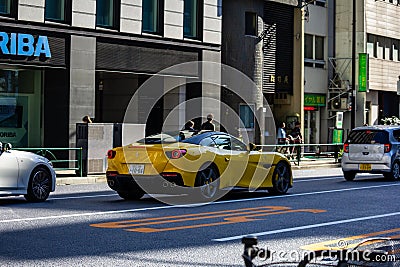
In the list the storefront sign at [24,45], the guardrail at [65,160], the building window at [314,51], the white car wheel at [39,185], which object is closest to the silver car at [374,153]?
the guardrail at [65,160]

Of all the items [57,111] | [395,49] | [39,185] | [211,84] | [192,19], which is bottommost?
[39,185]

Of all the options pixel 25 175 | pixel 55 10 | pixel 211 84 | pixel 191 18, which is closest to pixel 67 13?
pixel 55 10

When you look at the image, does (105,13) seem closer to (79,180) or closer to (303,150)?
(79,180)

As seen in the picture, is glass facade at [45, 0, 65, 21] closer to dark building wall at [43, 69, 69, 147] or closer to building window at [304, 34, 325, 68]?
dark building wall at [43, 69, 69, 147]

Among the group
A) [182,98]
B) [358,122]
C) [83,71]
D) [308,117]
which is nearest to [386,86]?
[358,122]

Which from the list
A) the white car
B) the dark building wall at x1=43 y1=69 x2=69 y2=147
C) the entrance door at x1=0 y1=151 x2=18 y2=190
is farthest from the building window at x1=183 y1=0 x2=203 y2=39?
the entrance door at x1=0 y1=151 x2=18 y2=190

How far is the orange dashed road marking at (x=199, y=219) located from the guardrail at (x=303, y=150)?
14.0 meters

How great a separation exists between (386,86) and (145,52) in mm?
22961

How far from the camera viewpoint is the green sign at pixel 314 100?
141ft

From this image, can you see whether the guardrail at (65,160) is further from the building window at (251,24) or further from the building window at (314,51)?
the building window at (314,51)

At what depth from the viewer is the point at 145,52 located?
3038cm

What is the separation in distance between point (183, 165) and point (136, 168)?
3.14 ft

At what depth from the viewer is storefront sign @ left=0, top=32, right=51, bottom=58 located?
83.0 feet

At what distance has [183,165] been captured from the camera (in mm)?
15234
